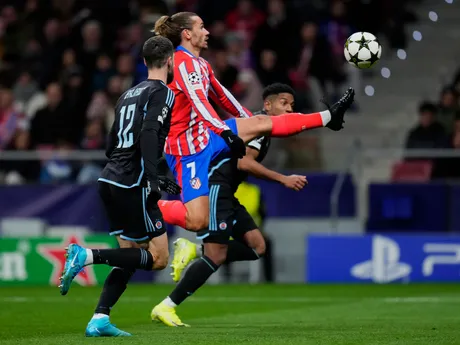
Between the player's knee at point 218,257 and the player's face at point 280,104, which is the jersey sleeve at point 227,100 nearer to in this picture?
the player's face at point 280,104

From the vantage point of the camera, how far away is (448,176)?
1612 cm

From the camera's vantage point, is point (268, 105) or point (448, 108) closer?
point (268, 105)

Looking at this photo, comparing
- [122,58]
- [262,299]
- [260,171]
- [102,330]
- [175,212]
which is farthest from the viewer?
[122,58]

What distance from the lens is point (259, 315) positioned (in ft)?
34.9

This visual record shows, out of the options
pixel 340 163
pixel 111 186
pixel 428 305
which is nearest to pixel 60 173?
pixel 340 163

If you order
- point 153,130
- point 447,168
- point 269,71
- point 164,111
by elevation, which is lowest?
point 447,168

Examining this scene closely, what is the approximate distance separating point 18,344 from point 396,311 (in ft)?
14.4

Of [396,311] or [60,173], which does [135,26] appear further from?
[396,311]

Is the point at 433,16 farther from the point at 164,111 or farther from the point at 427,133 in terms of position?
the point at 164,111

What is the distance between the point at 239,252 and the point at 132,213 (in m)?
2.01

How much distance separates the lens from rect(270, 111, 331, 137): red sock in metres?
8.90

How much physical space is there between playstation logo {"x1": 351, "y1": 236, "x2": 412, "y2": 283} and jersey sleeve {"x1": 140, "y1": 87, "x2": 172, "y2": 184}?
804 centimetres

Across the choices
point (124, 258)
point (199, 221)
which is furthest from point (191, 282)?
point (124, 258)

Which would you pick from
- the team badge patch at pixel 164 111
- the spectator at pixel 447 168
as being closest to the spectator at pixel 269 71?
the spectator at pixel 447 168
